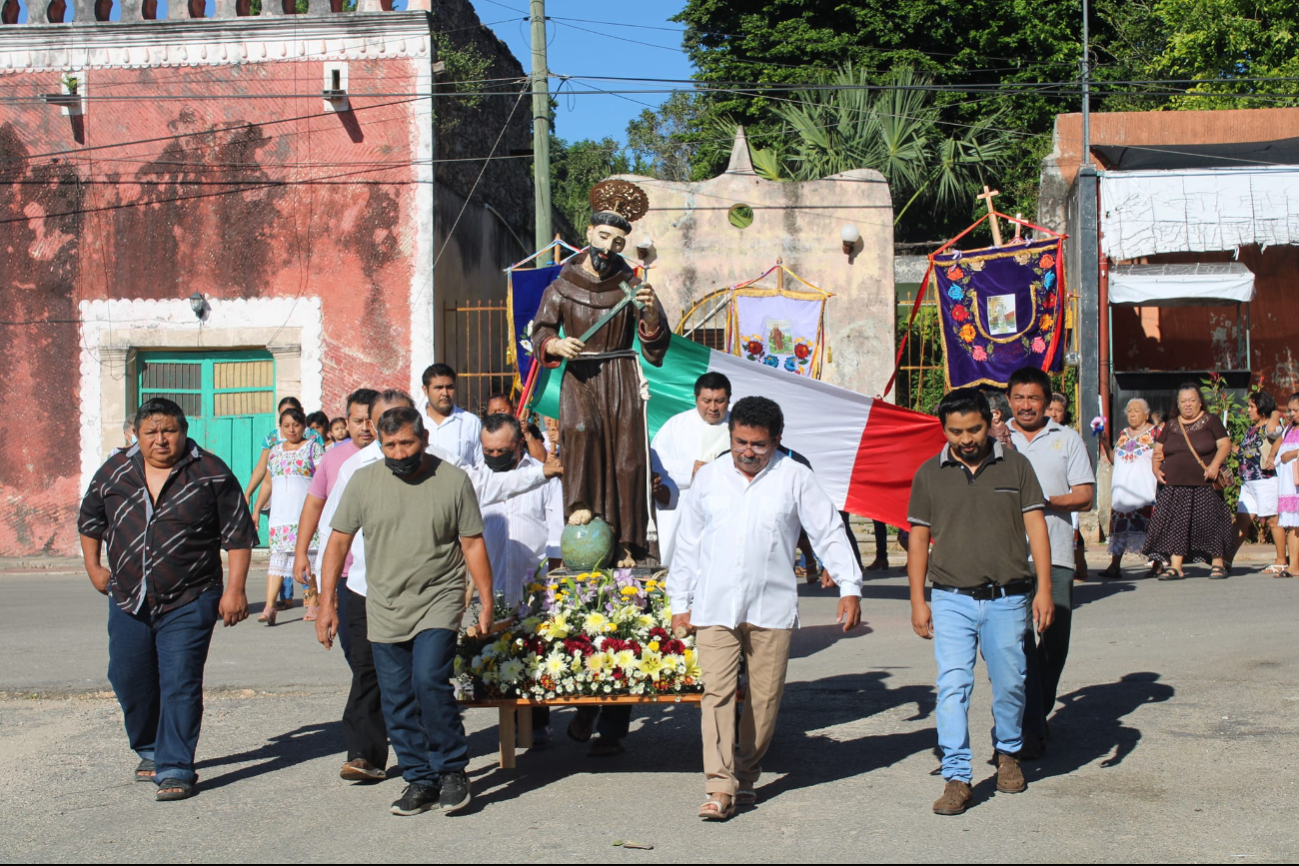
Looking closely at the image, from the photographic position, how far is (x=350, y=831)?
202 inches

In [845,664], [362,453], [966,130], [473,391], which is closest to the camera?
[362,453]

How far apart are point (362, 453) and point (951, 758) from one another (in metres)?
3.06

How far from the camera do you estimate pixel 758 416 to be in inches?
211

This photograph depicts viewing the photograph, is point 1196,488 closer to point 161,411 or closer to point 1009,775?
point 1009,775

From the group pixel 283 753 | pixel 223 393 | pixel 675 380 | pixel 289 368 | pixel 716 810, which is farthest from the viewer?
pixel 223 393

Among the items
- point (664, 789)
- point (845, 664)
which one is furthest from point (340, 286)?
point (664, 789)

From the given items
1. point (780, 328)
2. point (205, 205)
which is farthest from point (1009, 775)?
point (205, 205)

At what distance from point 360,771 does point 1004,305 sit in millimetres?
11186

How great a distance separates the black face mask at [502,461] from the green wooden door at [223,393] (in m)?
10.7

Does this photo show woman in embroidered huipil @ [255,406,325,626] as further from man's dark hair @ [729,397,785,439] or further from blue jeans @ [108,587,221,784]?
man's dark hair @ [729,397,785,439]

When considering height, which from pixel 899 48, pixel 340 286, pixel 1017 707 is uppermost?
pixel 899 48

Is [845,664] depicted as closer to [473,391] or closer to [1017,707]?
[1017,707]

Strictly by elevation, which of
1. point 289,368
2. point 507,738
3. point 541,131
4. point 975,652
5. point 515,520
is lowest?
point 507,738

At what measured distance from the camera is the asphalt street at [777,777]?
4871 mm
